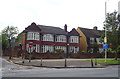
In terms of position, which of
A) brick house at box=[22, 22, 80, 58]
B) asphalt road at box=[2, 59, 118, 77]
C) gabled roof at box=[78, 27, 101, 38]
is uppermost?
gabled roof at box=[78, 27, 101, 38]

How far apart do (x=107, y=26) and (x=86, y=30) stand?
110 ft

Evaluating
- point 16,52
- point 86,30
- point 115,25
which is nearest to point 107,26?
point 115,25

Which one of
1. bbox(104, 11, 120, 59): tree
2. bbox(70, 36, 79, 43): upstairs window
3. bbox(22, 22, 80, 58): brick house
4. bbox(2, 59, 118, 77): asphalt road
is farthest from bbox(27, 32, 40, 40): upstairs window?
bbox(2, 59, 118, 77): asphalt road

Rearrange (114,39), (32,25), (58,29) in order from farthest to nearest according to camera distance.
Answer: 1. (58,29)
2. (32,25)
3. (114,39)

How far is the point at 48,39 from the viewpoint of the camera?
5775 cm

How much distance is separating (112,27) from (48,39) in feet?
81.8

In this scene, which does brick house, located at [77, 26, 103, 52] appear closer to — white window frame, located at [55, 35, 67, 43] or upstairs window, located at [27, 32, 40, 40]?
white window frame, located at [55, 35, 67, 43]

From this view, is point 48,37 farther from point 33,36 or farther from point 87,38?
point 87,38

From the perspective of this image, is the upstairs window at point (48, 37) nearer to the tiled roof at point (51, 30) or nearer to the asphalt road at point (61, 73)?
the tiled roof at point (51, 30)

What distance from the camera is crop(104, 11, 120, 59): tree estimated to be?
36094 mm

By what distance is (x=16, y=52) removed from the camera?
4706cm

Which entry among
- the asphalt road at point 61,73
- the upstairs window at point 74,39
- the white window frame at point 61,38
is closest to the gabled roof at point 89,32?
the upstairs window at point 74,39

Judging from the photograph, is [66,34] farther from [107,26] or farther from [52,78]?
[52,78]

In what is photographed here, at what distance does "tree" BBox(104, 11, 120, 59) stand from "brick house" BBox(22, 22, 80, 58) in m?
17.9
